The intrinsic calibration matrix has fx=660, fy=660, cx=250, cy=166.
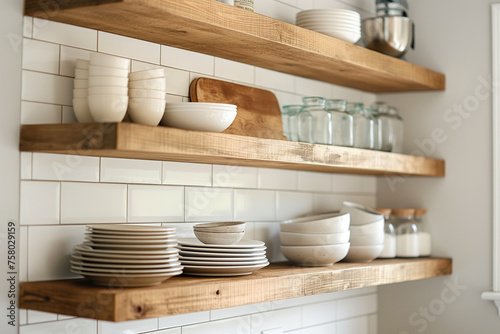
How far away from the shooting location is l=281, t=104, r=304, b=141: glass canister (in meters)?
2.28

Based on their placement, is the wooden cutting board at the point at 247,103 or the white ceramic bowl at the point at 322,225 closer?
the wooden cutting board at the point at 247,103

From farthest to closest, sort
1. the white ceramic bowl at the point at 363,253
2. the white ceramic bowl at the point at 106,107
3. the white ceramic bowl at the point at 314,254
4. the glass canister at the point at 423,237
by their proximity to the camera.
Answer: the glass canister at the point at 423,237 < the white ceramic bowl at the point at 363,253 < the white ceramic bowl at the point at 314,254 < the white ceramic bowl at the point at 106,107

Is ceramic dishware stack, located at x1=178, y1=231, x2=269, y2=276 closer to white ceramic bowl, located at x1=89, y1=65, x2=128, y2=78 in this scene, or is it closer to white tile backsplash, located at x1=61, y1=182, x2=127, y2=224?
white tile backsplash, located at x1=61, y1=182, x2=127, y2=224

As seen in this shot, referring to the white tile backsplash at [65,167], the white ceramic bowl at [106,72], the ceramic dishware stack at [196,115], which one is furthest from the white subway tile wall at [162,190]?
the ceramic dishware stack at [196,115]

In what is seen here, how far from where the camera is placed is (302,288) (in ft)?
6.50

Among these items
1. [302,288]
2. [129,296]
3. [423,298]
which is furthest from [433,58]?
[129,296]

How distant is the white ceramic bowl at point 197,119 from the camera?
1.68m

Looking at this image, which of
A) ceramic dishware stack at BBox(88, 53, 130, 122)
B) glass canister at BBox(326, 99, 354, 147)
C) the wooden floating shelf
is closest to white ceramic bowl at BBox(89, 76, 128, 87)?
ceramic dishware stack at BBox(88, 53, 130, 122)

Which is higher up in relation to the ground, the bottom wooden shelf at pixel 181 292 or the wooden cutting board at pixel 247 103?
the wooden cutting board at pixel 247 103

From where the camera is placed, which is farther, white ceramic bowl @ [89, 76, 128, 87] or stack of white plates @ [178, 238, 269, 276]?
stack of white plates @ [178, 238, 269, 276]

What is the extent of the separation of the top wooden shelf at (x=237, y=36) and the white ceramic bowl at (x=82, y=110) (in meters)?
0.21

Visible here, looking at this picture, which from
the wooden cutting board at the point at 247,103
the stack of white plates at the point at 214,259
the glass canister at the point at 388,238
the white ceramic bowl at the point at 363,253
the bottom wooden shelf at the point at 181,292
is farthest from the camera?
the glass canister at the point at 388,238

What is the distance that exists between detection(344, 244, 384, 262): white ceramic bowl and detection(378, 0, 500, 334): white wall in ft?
1.68

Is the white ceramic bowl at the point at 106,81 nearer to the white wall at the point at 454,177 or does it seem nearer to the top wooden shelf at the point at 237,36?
the top wooden shelf at the point at 237,36
